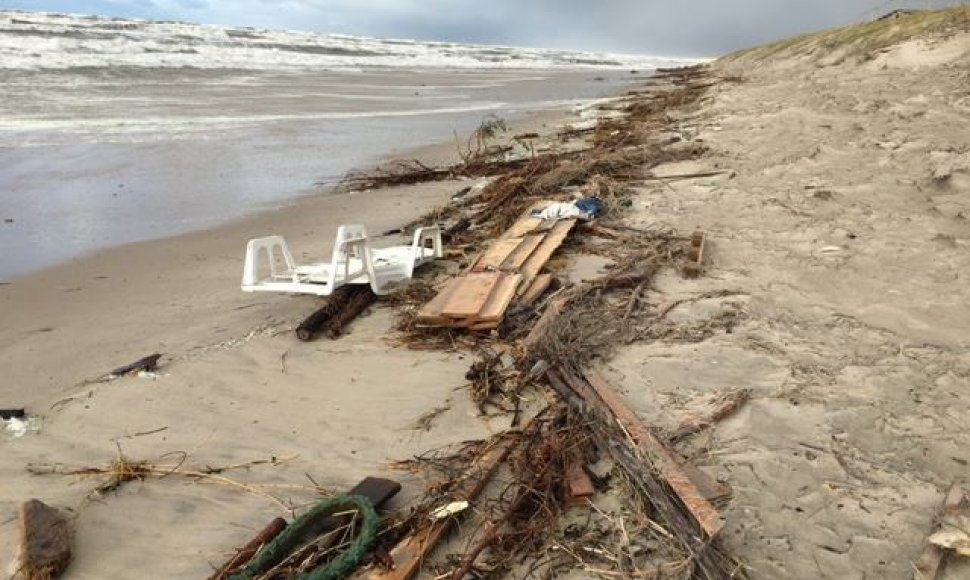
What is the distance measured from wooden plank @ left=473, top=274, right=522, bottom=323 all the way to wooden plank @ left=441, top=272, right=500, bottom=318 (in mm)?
31

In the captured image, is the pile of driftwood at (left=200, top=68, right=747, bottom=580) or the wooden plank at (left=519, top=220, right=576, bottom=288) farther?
the wooden plank at (left=519, top=220, right=576, bottom=288)

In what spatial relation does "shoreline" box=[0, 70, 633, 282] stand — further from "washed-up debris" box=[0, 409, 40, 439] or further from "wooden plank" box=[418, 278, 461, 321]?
"wooden plank" box=[418, 278, 461, 321]

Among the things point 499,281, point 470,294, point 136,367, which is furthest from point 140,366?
point 499,281

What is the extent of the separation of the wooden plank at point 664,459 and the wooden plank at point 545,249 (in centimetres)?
159

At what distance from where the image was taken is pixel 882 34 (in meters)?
19.2

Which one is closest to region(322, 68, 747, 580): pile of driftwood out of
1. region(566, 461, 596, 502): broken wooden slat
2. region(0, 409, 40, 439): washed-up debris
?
region(566, 461, 596, 502): broken wooden slat

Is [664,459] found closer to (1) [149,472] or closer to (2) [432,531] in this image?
(2) [432,531]

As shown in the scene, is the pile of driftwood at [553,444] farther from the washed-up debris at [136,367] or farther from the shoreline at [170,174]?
the shoreline at [170,174]

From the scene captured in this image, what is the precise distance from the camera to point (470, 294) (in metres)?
4.65

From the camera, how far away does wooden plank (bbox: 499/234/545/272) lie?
5225 millimetres

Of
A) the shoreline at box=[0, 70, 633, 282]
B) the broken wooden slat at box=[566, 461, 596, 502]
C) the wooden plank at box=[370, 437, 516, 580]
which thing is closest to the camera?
the wooden plank at box=[370, 437, 516, 580]

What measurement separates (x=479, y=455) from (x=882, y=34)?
2132 centimetres

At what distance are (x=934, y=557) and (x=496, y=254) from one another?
147 inches

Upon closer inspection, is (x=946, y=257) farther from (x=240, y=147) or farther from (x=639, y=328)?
(x=240, y=147)
